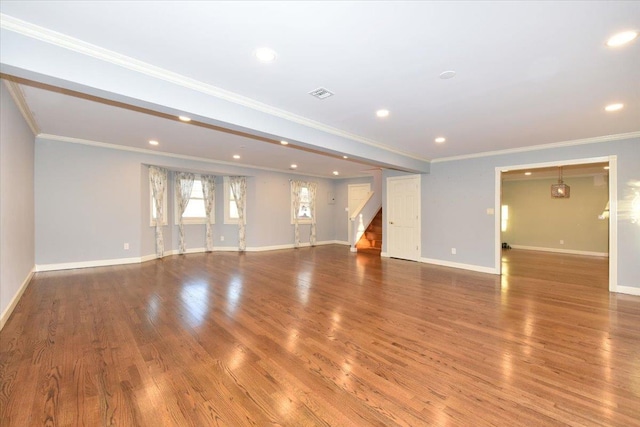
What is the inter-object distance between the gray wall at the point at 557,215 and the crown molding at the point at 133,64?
356 inches

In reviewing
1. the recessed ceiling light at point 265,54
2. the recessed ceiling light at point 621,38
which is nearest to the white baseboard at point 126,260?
the recessed ceiling light at point 265,54

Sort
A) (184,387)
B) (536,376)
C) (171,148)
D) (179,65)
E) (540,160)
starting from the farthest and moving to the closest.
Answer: (171,148)
(540,160)
(179,65)
(536,376)
(184,387)

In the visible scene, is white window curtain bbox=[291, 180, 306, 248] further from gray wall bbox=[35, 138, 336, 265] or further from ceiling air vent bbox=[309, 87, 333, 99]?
ceiling air vent bbox=[309, 87, 333, 99]

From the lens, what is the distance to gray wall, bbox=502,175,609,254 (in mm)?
8211

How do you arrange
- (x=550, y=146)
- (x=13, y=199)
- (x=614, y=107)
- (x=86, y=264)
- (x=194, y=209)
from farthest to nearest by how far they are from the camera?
(x=194, y=209) → (x=86, y=264) → (x=550, y=146) → (x=13, y=199) → (x=614, y=107)

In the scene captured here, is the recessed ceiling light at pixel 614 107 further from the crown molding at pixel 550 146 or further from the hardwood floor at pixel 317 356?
the hardwood floor at pixel 317 356

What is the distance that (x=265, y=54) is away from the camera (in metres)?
2.31

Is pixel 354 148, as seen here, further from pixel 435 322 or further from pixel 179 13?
pixel 179 13

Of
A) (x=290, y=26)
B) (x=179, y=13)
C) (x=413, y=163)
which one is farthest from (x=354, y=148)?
(x=179, y=13)

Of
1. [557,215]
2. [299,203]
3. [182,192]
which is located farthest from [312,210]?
[557,215]

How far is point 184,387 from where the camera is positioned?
6.55 ft

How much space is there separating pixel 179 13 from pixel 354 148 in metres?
3.24

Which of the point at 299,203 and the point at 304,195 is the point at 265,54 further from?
the point at 304,195

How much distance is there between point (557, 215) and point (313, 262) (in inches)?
321
